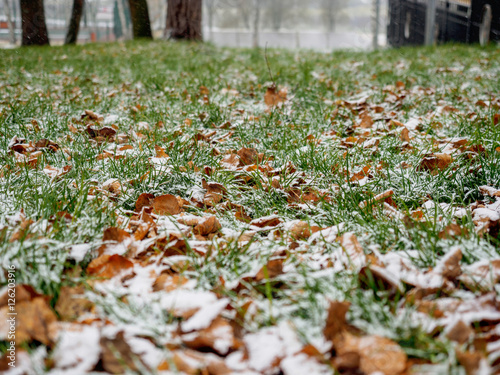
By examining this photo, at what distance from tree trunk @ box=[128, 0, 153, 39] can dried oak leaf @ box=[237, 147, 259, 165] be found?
11.3 meters

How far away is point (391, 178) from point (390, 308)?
1.13 m

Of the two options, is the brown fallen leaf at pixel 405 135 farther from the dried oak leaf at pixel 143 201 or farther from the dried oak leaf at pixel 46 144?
the dried oak leaf at pixel 46 144

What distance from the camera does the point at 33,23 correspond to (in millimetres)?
11750

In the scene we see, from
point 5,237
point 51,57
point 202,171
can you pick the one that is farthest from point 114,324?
point 51,57

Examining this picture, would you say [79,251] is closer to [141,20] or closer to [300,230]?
[300,230]

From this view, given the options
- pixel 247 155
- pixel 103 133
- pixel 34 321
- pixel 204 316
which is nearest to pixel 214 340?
pixel 204 316

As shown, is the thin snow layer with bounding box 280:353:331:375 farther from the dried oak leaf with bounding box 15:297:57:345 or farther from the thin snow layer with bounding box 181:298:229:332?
the dried oak leaf with bounding box 15:297:57:345

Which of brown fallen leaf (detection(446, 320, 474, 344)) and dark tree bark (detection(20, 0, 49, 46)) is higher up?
dark tree bark (detection(20, 0, 49, 46))

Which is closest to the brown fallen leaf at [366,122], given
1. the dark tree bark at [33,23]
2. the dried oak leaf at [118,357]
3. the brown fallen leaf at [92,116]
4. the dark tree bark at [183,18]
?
the brown fallen leaf at [92,116]

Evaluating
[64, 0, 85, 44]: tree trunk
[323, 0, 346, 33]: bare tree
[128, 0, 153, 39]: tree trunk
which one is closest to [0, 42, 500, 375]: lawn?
[128, 0, 153, 39]: tree trunk

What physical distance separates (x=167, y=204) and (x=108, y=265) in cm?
60

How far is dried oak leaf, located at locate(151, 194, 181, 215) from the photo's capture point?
2021mm

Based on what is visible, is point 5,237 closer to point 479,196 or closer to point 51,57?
point 479,196

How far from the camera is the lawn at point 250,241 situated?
3.50 feet
